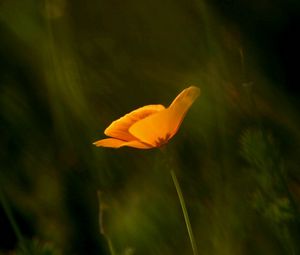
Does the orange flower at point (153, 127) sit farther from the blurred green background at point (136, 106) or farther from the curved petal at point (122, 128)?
the blurred green background at point (136, 106)

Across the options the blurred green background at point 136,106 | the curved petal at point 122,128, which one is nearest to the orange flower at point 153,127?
the curved petal at point 122,128

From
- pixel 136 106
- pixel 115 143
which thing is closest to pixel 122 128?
pixel 115 143

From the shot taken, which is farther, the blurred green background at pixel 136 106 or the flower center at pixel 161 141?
the blurred green background at pixel 136 106

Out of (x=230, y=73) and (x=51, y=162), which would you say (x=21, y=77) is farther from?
(x=230, y=73)

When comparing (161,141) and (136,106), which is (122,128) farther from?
(136,106)

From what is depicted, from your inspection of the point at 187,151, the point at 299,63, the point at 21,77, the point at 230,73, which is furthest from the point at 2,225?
the point at 299,63

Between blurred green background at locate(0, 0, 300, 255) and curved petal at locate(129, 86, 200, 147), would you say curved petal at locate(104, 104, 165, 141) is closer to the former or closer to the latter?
curved petal at locate(129, 86, 200, 147)
